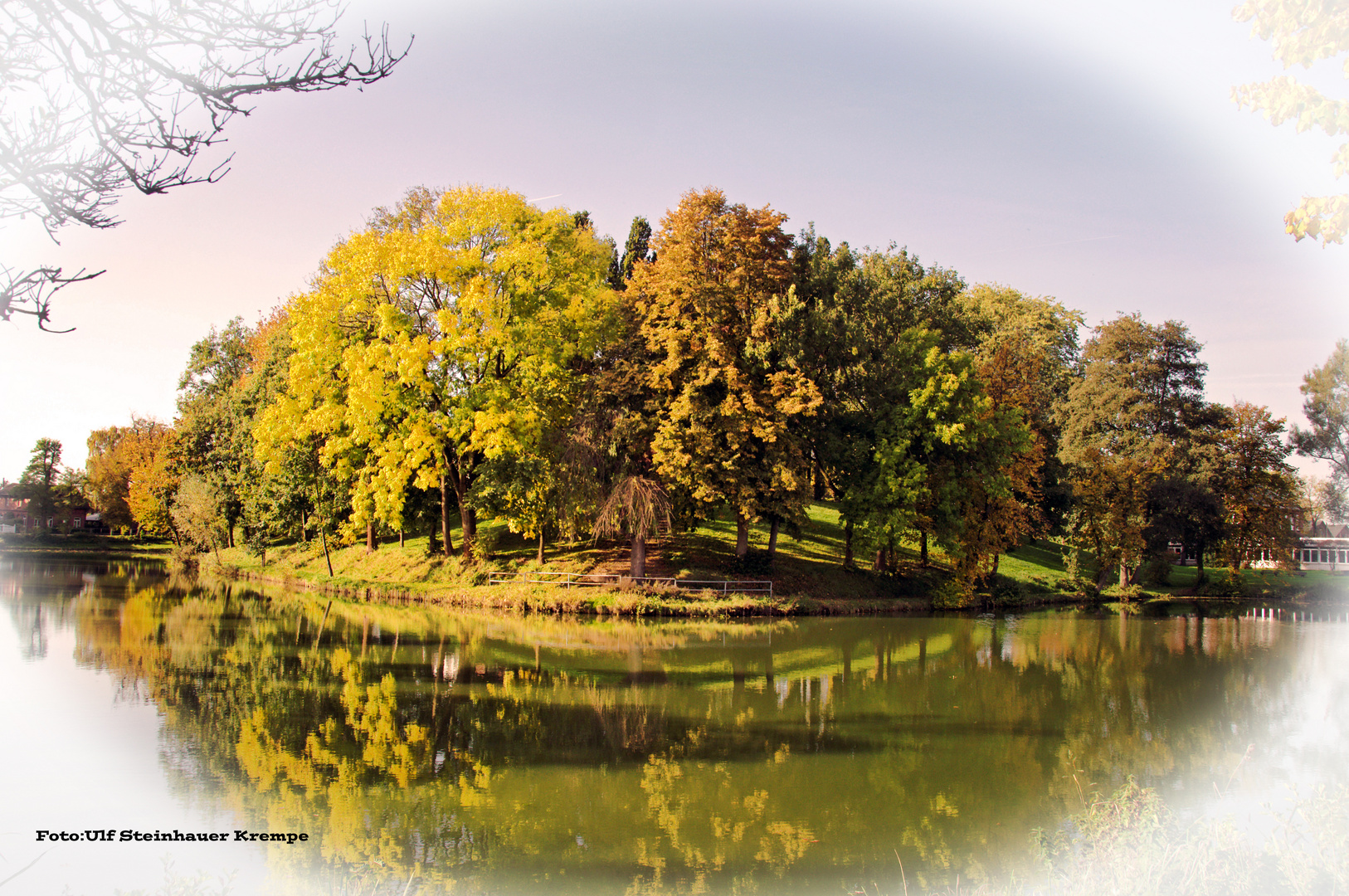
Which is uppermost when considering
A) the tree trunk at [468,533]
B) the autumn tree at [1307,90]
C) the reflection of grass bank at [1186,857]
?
the autumn tree at [1307,90]

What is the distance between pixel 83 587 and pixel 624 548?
21.6 meters

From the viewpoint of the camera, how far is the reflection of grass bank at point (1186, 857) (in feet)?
21.5

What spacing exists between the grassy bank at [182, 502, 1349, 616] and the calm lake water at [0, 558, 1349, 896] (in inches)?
240

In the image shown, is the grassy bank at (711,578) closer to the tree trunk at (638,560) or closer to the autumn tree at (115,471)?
the tree trunk at (638,560)

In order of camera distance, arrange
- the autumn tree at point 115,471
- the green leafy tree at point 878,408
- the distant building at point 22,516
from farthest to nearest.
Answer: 1. the distant building at point 22,516
2. the autumn tree at point 115,471
3. the green leafy tree at point 878,408

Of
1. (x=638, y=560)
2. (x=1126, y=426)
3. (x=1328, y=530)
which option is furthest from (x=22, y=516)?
(x=1328, y=530)

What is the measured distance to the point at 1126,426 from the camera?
43656mm

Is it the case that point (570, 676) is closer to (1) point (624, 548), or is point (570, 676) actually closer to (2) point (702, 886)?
(2) point (702, 886)

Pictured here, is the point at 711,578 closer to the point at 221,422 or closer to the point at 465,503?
the point at 465,503

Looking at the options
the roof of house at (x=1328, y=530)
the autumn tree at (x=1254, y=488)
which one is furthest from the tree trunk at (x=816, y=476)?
the roof of house at (x=1328, y=530)

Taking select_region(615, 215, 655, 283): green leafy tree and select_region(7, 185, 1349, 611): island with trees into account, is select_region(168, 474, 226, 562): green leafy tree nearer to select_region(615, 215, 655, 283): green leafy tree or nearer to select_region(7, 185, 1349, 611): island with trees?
select_region(7, 185, 1349, 611): island with trees

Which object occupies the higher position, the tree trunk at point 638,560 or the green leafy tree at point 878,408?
the green leafy tree at point 878,408

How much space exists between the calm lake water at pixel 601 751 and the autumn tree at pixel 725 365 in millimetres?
8536

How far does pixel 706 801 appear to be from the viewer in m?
9.70
